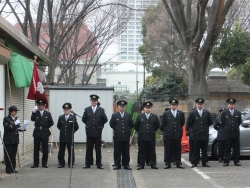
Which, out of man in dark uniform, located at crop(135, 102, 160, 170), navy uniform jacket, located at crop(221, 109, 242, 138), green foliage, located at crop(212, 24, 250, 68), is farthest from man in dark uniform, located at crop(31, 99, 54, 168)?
green foliage, located at crop(212, 24, 250, 68)

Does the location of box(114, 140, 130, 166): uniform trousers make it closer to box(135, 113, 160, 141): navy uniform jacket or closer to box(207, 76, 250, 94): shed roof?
box(135, 113, 160, 141): navy uniform jacket

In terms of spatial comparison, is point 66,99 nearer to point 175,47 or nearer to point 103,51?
point 103,51

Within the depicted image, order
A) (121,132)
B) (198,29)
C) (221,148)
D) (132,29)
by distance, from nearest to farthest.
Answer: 1. (121,132)
2. (221,148)
3. (198,29)
4. (132,29)

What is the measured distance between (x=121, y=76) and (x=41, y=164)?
206 ft

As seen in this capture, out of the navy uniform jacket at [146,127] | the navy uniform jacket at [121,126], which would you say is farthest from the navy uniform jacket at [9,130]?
the navy uniform jacket at [146,127]

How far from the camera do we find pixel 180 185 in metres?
9.85

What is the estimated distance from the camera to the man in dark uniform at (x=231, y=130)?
12820 millimetres

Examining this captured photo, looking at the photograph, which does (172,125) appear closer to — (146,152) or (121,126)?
(146,152)

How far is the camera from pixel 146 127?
497 inches

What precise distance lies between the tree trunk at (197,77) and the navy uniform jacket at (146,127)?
8.73 m

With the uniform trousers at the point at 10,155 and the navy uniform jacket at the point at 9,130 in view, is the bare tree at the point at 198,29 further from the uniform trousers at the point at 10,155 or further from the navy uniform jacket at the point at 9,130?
the uniform trousers at the point at 10,155

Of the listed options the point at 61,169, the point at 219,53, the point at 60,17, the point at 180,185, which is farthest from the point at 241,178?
the point at 60,17

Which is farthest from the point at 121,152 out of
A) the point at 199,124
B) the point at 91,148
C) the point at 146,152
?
the point at 199,124

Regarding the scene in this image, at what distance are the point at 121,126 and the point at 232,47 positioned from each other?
10.8 metres
